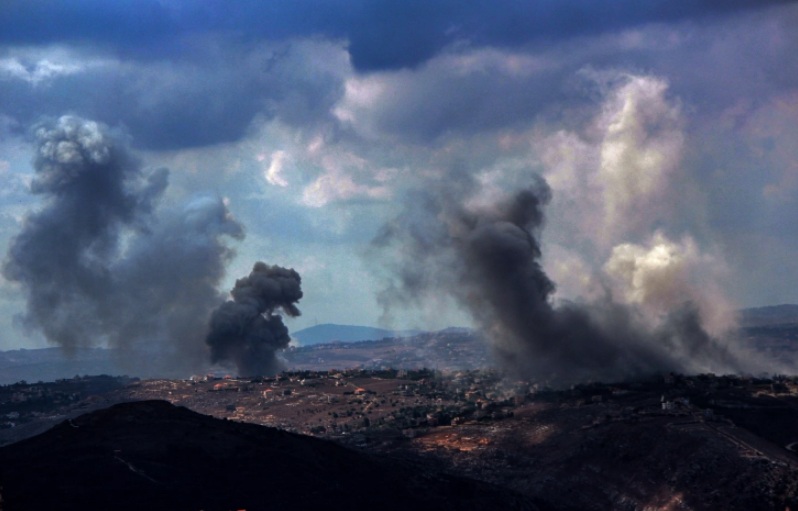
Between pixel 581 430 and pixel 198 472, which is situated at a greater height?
pixel 581 430

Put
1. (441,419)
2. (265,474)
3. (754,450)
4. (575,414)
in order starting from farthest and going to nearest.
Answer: (441,419)
(575,414)
(754,450)
(265,474)

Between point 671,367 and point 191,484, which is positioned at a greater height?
point 671,367

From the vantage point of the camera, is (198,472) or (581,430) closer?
(198,472)

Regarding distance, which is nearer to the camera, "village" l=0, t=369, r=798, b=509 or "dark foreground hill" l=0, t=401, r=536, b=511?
"dark foreground hill" l=0, t=401, r=536, b=511

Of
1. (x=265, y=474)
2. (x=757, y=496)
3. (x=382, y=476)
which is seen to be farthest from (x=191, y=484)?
(x=757, y=496)

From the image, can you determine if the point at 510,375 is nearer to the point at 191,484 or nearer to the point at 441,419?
the point at 441,419

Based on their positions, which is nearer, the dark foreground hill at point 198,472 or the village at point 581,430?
the dark foreground hill at point 198,472

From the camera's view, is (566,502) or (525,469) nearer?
(566,502)

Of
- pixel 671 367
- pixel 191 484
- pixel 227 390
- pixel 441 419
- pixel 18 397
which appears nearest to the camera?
pixel 191 484
